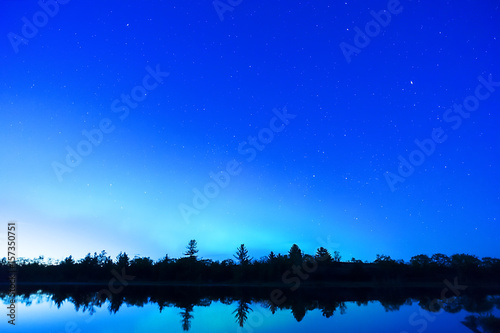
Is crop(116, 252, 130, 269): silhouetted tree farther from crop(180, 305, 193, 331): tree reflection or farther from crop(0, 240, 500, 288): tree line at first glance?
crop(180, 305, 193, 331): tree reflection

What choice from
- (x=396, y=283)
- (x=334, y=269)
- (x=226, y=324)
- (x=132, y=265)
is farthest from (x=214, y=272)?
(x=226, y=324)

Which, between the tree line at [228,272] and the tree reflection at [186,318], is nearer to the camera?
the tree reflection at [186,318]

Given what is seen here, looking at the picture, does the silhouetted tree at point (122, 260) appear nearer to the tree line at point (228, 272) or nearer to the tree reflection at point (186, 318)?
the tree line at point (228, 272)

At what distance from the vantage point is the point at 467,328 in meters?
22.8

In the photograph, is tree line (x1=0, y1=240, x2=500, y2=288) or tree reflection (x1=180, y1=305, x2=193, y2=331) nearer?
tree reflection (x1=180, y1=305, x2=193, y2=331)

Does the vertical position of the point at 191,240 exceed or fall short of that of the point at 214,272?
it exceeds it

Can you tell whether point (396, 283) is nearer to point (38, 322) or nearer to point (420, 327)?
point (420, 327)

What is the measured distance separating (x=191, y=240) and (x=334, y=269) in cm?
4804

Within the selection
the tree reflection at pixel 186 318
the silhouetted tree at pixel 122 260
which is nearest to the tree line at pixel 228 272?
the silhouetted tree at pixel 122 260

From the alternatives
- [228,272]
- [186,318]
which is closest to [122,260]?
[228,272]

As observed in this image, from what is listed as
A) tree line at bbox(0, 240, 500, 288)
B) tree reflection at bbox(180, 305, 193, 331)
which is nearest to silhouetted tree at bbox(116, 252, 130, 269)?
tree line at bbox(0, 240, 500, 288)

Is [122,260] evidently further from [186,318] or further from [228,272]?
[186,318]

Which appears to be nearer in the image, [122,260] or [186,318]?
[186,318]

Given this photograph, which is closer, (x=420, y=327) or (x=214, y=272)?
(x=420, y=327)
